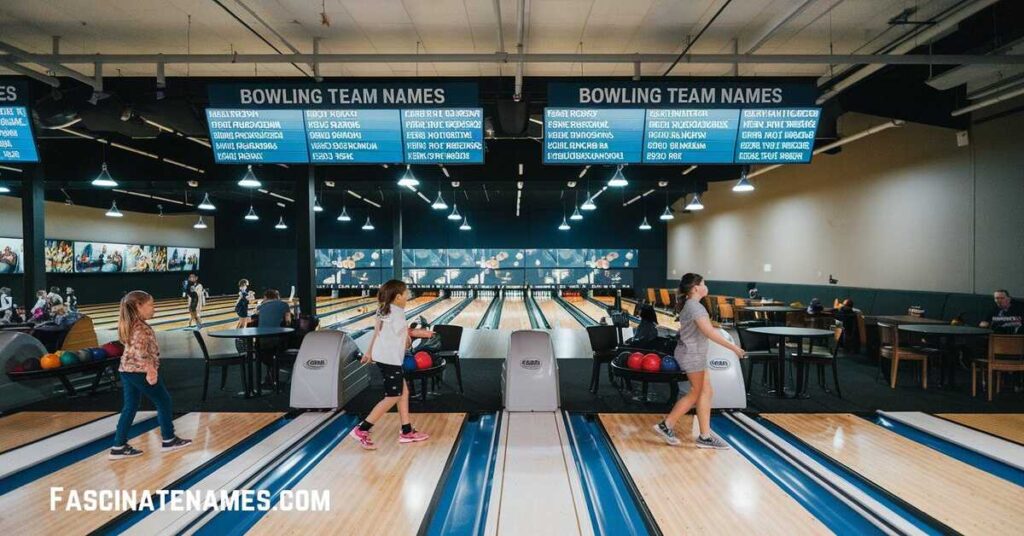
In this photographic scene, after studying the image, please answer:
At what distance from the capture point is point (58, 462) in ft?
11.4

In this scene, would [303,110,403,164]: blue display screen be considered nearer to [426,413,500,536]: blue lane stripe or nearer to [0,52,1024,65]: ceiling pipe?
[0,52,1024,65]: ceiling pipe

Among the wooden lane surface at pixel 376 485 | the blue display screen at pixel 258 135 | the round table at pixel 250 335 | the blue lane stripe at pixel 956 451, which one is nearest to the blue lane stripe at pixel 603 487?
the wooden lane surface at pixel 376 485

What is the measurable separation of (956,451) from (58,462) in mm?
6268

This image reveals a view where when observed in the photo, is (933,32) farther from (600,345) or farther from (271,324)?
(271,324)

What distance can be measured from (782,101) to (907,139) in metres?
5.04

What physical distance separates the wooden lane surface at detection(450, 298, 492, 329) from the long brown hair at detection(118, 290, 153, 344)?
753cm

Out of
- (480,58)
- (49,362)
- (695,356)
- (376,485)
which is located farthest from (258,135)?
(695,356)

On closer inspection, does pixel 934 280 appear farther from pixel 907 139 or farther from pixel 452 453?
pixel 452 453

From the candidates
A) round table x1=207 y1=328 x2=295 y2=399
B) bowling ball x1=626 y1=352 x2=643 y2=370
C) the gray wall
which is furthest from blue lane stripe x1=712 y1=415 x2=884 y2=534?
the gray wall

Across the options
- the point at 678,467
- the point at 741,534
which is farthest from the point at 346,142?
the point at 741,534

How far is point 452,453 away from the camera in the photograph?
3557mm

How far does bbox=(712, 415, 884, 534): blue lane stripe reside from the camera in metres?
2.58

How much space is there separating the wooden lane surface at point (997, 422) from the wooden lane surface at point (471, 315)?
804 cm

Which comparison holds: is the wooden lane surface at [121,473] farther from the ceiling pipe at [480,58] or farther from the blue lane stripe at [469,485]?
the ceiling pipe at [480,58]
